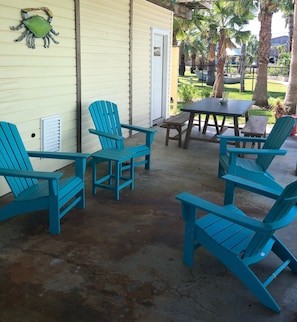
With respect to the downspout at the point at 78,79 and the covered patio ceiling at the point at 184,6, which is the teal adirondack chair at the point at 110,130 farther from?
the covered patio ceiling at the point at 184,6

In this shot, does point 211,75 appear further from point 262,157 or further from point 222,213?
point 222,213

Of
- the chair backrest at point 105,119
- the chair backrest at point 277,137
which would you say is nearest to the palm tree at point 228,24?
the chair backrest at point 105,119

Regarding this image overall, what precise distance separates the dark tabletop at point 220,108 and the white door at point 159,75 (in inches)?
67.8

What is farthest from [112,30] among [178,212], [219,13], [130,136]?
[219,13]

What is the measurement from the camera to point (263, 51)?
510 inches

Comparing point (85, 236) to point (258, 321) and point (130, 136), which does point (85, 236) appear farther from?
point (130, 136)

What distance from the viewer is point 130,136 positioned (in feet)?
23.1

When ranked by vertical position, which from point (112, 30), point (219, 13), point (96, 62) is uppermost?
point (219, 13)

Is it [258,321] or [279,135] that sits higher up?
[279,135]

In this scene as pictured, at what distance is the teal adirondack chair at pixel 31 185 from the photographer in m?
3.07

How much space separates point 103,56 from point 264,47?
8705 millimetres

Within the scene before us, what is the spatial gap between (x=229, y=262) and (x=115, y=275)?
76cm

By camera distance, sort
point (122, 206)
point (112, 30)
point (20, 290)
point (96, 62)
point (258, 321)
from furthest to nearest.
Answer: point (112, 30)
point (96, 62)
point (122, 206)
point (20, 290)
point (258, 321)

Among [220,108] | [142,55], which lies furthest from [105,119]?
[142,55]
